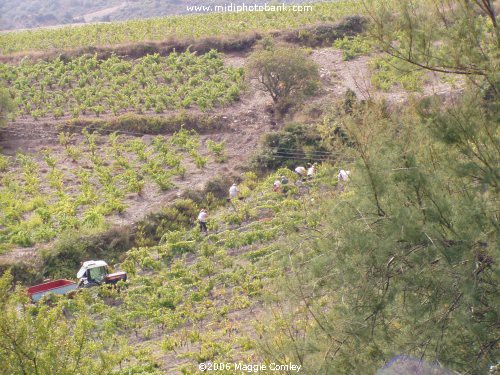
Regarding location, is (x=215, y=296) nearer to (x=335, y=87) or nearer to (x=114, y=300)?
(x=114, y=300)

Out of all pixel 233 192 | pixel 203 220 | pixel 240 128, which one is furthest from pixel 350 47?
pixel 203 220

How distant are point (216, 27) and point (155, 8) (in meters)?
57.6

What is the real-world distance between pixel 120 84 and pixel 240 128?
763cm

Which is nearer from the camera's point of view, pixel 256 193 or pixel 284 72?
pixel 256 193

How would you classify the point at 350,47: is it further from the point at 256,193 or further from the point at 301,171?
the point at 256,193

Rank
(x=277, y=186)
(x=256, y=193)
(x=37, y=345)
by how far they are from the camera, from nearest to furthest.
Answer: (x=37, y=345), (x=277, y=186), (x=256, y=193)

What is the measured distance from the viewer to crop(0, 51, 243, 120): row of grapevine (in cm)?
2967

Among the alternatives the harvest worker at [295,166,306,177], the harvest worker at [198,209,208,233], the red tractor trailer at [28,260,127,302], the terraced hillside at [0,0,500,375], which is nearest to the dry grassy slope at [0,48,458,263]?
the terraced hillside at [0,0,500,375]

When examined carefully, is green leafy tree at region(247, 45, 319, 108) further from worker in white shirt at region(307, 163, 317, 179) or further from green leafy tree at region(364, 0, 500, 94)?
green leafy tree at region(364, 0, 500, 94)

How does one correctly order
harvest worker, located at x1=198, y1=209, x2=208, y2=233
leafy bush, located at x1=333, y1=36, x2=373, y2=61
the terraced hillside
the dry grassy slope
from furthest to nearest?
leafy bush, located at x1=333, y1=36, x2=373, y2=61 < the dry grassy slope < harvest worker, located at x1=198, y1=209, x2=208, y2=233 < the terraced hillside

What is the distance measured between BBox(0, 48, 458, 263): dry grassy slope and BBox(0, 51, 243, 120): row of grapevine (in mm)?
1084

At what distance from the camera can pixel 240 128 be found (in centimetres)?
2744

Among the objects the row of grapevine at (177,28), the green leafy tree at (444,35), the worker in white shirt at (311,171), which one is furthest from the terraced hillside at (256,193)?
the row of grapevine at (177,28)

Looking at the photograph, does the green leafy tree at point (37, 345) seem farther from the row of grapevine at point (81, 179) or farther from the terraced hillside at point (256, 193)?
the row of grapevine at point (81, 179)
